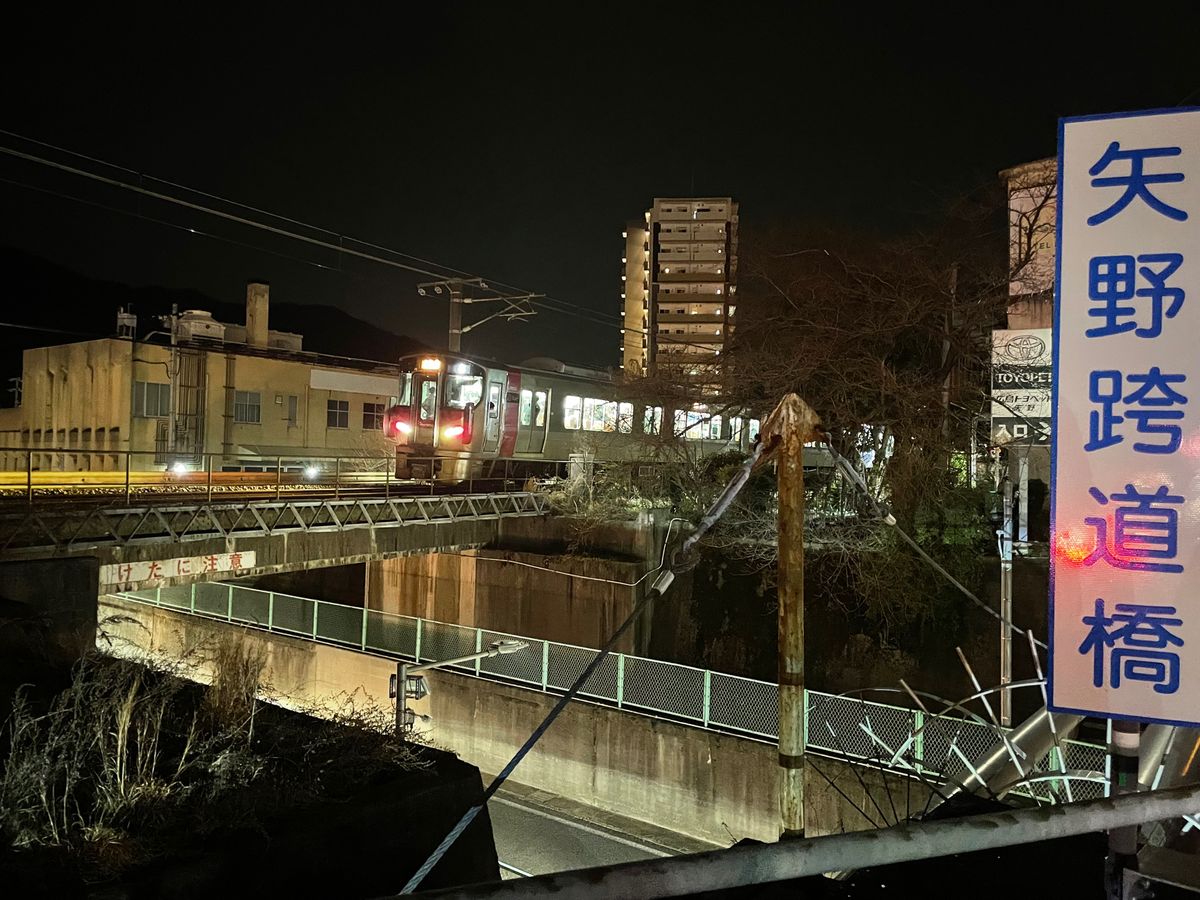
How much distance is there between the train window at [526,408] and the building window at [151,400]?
591 inches

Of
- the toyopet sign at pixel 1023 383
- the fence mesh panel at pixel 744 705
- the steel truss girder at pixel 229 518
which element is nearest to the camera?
the toyopet sign at pixel 1023 383

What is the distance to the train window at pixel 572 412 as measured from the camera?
22.5 metres

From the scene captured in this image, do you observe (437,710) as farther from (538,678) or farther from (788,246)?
(788,246)

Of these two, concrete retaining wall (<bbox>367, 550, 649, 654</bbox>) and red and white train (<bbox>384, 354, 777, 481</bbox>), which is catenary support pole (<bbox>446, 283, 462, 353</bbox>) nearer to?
red and white train (<bbox>384, 354, 777, 481</bbox>)

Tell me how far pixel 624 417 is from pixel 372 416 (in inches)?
619

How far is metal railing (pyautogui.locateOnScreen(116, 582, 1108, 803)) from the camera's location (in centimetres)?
1053

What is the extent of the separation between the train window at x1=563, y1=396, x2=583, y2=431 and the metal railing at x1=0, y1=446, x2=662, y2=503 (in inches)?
43.1

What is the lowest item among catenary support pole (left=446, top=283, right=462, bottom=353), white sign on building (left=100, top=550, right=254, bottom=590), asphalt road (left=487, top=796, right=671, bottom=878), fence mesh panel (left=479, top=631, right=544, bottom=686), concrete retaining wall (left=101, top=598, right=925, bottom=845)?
asphalt road (left=487, top=796, right=671, bottom=878)

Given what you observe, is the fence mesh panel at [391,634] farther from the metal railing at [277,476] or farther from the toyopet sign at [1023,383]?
the toyopet sign at [1023,383]

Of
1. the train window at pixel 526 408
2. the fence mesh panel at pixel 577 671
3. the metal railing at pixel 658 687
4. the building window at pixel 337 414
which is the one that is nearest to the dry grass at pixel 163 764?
the metal railing at pixel 658 687

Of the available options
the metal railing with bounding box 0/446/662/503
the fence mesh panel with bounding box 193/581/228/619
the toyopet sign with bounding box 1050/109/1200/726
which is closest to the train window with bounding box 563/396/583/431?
the metal railing with bounding box 0/446/662/503

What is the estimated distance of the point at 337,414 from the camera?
3309 cm

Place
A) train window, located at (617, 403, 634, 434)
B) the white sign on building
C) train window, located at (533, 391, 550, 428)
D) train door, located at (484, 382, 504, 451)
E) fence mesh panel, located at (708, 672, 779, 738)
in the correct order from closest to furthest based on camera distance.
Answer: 1. the white sign on building
2. fence mesh panel, located at (708, 672, 779, 738)
3. train door, located at (484, 382, 504, 451)
4. train window, located at (533, 391, 550, 428)
5. train window, located at (617, 403, 634, 434)

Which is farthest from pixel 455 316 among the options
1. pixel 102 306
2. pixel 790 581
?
pixel 102 306
